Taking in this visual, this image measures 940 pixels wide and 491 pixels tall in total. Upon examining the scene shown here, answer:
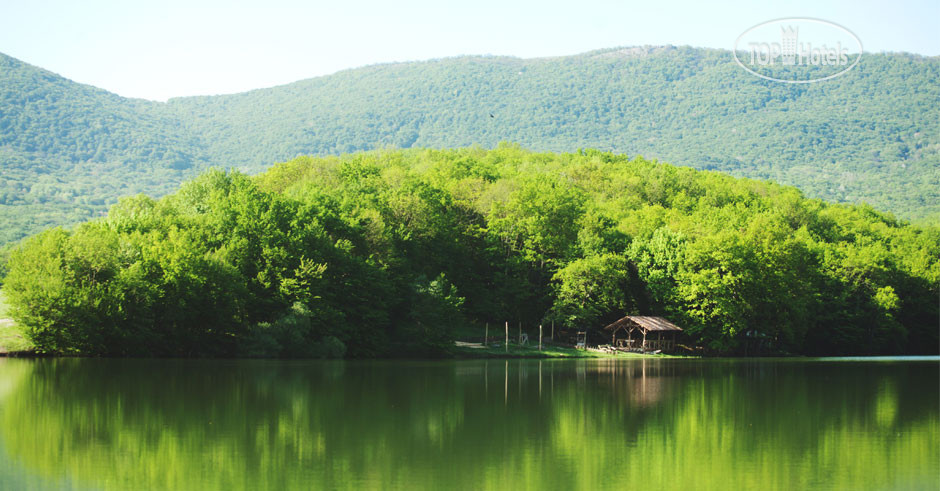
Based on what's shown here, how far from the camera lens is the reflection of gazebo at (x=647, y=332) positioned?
6259 centimetres

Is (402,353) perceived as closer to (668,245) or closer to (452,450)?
(668,245)

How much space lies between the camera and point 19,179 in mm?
156500

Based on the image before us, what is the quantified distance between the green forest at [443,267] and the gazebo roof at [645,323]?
75.4 inches

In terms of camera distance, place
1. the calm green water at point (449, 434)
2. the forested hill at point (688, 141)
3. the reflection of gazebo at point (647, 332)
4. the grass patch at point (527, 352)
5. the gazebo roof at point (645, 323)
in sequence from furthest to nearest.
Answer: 1. the forested hill at point (688, 141)
2. the reflection of gazebo at point (647, 332)
3. the gazebo roof at point (645, 323)
4. the grass patch at point (527, 352)
5. the calm green water at point (449, 434)

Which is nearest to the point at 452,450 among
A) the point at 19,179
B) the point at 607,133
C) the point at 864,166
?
the point at 864,166

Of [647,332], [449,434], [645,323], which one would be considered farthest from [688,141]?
[449,434]

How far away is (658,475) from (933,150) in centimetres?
15734

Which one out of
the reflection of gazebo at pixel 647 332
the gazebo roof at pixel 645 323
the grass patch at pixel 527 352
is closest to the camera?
the grass patch at pixel 527 352

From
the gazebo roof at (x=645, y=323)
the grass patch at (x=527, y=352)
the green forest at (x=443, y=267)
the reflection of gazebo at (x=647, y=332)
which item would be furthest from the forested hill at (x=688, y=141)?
the grass patch at (x=527, y=352)

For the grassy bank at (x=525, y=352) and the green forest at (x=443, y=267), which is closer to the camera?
the green forest at (x=443, y=267)

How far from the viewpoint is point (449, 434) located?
17312 millimetres

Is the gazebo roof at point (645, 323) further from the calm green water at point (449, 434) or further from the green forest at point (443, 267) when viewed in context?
the calm green water at point (449, 434)

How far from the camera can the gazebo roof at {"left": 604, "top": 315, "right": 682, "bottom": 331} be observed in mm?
62000

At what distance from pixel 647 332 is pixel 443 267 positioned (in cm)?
1589
